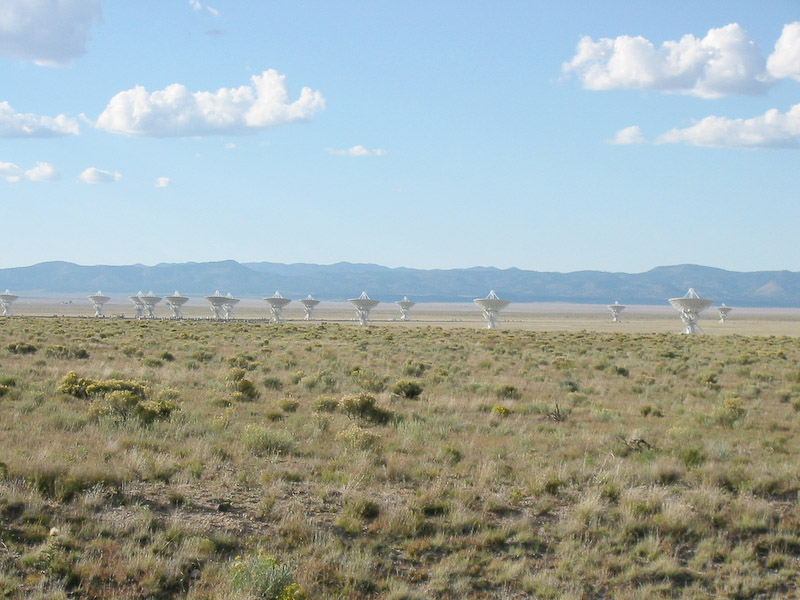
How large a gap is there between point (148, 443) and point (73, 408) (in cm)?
340

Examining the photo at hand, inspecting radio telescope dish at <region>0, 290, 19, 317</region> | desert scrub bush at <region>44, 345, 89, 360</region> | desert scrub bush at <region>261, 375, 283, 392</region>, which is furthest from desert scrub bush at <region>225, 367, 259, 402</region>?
radio telescope dish at <region>0, 290, 19, 317</region>

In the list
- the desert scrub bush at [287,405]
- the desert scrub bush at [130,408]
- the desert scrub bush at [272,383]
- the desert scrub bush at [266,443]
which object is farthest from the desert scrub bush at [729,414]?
the desert scrub bush at [130,408]

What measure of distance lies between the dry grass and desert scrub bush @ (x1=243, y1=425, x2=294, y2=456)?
38 mm

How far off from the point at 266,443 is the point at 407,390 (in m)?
6.70

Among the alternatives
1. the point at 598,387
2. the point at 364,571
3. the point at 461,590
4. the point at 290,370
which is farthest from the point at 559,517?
the point at 290,370

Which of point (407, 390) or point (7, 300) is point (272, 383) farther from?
point (7, 300)

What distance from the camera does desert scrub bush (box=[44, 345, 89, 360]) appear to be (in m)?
23.2

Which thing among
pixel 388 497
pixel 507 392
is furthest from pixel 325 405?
pixel 388 497

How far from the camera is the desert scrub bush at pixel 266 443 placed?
34.1 feet

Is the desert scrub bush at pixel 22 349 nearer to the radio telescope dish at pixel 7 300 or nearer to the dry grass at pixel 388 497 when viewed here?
the dry grass at pixel 388 497

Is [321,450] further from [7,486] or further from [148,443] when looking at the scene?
[7,486]

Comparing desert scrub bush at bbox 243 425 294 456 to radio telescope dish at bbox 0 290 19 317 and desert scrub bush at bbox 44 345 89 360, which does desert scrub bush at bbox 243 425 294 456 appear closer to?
desert scrub bush at bbox 44 345 89 360

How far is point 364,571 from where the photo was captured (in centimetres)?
680

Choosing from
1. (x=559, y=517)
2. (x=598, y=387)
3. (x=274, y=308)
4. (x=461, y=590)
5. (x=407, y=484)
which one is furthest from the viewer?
(x=274, y=308)
